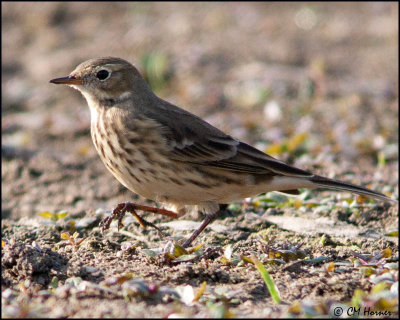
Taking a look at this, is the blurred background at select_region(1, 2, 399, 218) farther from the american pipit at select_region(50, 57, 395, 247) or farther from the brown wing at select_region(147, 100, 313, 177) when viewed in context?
the brown wing at select_region(147, 100, 313, 177)

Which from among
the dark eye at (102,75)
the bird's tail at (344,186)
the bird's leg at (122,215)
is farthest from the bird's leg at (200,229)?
the dark eye at (102,75)

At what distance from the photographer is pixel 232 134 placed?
8.68 metres

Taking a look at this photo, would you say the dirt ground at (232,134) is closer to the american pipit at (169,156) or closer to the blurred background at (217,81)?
the blurred background at (217,81)

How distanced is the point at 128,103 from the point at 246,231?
1.46 metres

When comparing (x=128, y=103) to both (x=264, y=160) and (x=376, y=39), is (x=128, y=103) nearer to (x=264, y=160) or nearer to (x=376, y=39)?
(x=264, y=160)

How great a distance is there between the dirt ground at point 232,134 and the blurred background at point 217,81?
29mm

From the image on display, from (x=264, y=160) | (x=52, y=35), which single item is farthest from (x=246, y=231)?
(x=52, y=35)

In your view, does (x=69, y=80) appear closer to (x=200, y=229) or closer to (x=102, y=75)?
(x=102, y=75)

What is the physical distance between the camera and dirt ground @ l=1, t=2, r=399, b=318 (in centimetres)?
409

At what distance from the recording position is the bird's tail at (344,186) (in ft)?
18.0

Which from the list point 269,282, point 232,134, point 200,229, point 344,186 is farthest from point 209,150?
point 232,134

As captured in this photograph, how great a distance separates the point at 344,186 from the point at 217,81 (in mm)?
5184

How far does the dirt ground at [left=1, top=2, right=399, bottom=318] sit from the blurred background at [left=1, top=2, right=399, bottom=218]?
0.03 metres

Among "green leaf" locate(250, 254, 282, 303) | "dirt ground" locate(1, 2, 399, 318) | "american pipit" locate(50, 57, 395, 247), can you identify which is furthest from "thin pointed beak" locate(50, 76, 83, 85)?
"green leaf" locate(250, 254, 282, 303)
